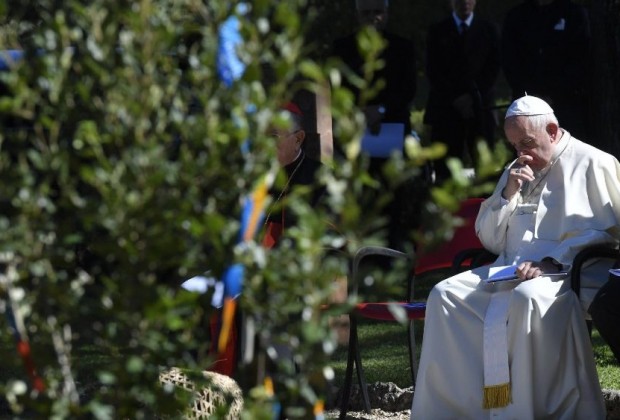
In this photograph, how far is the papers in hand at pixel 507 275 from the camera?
19.9 feet

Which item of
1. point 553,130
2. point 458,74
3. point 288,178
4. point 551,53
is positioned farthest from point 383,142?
point 288,178

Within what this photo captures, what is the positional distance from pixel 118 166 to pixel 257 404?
594mm

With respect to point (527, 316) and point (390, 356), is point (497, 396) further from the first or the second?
point (390, 356)

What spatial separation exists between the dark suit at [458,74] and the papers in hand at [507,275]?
4.85m

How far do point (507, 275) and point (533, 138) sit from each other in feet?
2.28

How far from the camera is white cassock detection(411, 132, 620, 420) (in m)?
5.91

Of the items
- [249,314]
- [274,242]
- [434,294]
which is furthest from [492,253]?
[249,314]

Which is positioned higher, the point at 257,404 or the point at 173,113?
the point at 173,113

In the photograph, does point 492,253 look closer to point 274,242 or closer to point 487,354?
point 487,354

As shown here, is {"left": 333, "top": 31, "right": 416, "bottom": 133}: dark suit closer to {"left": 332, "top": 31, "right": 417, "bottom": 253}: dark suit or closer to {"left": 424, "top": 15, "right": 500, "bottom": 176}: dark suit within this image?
{"left": 332, "top": 31, "right": 417, "bottom": 253}: dark suit

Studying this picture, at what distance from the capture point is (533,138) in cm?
634

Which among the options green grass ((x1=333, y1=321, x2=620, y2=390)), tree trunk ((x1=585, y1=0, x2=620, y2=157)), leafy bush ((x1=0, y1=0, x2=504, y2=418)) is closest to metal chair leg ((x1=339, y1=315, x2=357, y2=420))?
green grass ((x1=333, y1=321, x2=620, y2=390))

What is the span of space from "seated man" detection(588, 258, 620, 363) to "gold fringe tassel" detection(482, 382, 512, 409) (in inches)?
20.8

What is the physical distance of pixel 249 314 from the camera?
2883mm
